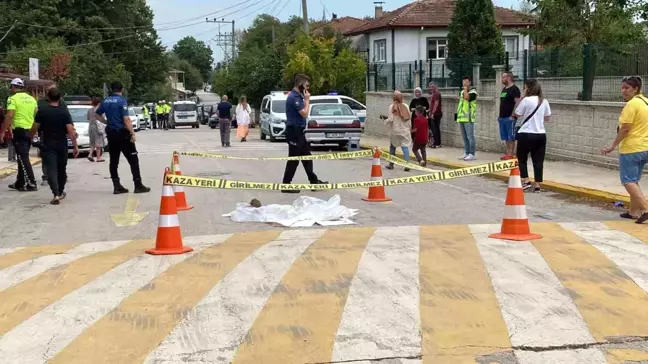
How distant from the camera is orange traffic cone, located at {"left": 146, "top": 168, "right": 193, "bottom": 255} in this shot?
7.05 meters

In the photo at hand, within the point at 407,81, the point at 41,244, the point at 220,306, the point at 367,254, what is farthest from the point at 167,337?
the point at 407,81

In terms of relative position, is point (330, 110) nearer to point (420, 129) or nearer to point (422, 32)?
point (420, 129)

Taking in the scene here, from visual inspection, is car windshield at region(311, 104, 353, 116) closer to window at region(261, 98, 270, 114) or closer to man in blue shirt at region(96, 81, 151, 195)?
window at region(261, 98, 270, 114)

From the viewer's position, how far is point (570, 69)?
15844 millimetres

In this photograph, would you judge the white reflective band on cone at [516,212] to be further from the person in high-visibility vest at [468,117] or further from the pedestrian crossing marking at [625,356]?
the person in high-visibility vest at [468,117]

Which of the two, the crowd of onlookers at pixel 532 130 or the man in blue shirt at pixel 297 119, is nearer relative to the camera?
the crowd of onlookers at pixel 532 130

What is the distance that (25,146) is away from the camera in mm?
12477

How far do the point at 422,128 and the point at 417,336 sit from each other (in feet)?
36.5

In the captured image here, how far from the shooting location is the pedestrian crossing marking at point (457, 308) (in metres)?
4.58

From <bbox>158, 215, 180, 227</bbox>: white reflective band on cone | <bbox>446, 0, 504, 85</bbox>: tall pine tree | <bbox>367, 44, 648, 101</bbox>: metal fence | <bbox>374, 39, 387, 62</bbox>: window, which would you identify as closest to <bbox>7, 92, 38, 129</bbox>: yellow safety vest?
<bbox>158, 215, 180, 227</bbox>: white reflective band on cone

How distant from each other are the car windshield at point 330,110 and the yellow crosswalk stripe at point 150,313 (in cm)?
1477

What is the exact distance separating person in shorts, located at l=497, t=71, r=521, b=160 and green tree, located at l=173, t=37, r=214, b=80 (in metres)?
178

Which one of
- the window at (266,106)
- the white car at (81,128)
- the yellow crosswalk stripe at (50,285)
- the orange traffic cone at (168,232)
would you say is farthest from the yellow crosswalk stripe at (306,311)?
the window at (266,106)

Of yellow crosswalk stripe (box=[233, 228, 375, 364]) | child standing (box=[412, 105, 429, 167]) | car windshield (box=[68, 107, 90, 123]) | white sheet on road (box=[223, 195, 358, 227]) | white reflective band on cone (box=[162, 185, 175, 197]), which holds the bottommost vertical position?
yellow crosswalk stripe (box=[233, 228, 375, 364])
